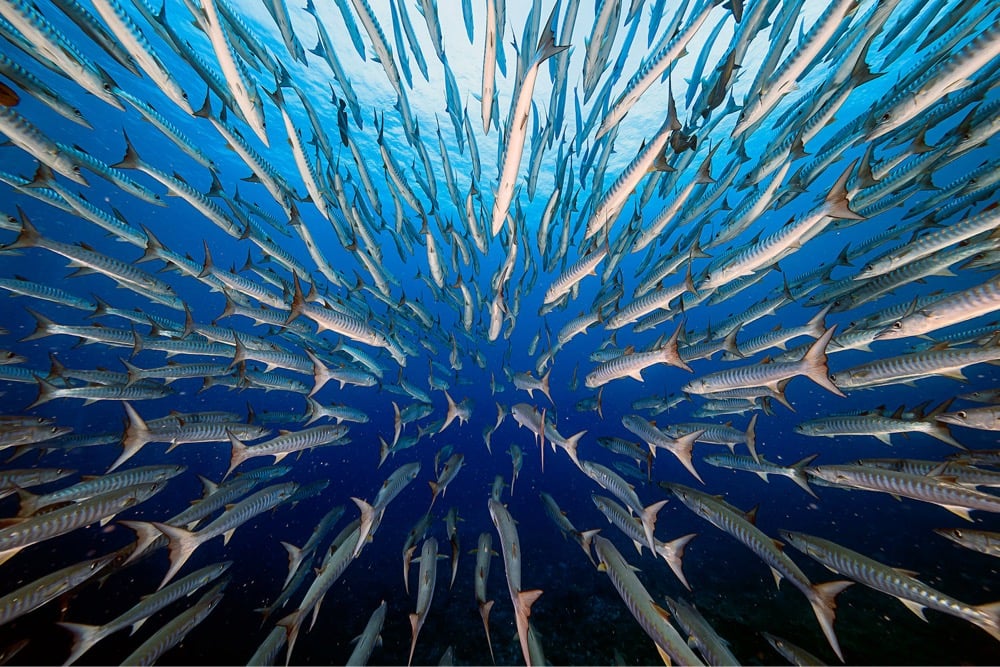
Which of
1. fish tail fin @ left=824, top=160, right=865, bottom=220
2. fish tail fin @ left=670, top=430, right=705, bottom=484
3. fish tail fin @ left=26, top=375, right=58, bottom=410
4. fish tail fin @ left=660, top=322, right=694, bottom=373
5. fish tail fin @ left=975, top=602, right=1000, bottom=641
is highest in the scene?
fish tail fin @ left=26, top=375, right=58, bottom=410

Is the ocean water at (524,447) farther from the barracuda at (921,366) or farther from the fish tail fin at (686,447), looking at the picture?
the fish tail fin at (686,447)

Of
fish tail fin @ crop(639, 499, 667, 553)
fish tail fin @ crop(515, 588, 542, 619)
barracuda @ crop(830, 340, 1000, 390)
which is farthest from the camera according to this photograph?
fish tail fin @ crop(639, 499, 667, 553)

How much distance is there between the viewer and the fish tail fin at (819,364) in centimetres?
372

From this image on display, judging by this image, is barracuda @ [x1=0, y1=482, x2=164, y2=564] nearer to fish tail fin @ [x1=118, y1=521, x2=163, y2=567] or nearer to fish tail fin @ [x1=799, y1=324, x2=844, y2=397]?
fish tail fin @ [x1=118, y1=521, x2=163, y2=567]

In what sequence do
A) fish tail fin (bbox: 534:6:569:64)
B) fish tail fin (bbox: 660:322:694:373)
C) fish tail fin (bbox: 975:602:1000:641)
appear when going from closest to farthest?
fish tail fin (bbox: 534:6:569:64) < fish tail fin (bbox: 975:602:1000:641) < fish tail fin (bbox: 660:322:694:373)

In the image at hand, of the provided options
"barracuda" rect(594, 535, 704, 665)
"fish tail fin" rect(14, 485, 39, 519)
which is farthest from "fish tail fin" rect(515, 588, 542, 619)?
"fish tail fin" rect(14, 485, 39, 519)

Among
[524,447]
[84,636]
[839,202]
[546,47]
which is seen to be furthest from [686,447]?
[524,447]

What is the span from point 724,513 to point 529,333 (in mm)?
29449

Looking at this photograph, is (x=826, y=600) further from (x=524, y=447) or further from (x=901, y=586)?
(x=524, y=447)

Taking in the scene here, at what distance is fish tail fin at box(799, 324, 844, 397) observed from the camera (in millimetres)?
3719

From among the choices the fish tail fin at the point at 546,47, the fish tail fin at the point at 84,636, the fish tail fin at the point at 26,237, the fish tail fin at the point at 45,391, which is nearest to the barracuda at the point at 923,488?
the fish tail fin at the point at 546,47

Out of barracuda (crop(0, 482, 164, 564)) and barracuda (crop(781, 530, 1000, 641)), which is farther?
barracuda (crop(0, 482, 164, 564))

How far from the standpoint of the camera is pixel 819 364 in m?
3.79

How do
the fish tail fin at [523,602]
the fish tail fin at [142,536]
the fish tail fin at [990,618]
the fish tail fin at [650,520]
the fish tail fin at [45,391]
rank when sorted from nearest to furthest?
1. the fish tail fin at [990,618]
2. the fish tail fin at [523,602]
3. the fish tail fin at [142,536]
4. the fish tail fin at [650,520]
5. the fish tail fin at [45,391]
